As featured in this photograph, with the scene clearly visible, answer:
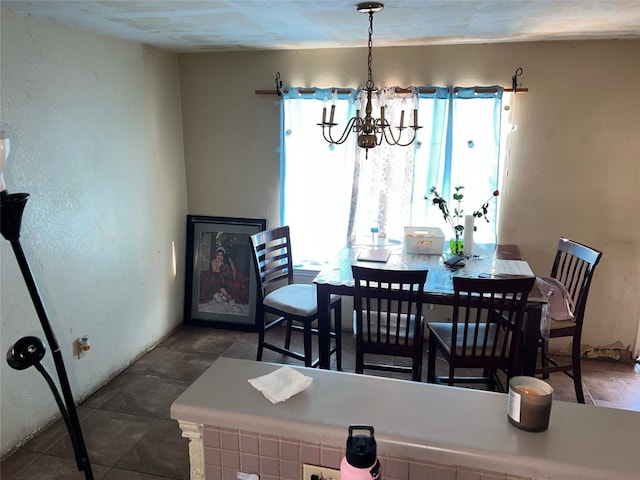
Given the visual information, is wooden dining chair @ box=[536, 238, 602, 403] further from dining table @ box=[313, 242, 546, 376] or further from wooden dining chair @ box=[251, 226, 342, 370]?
wooden dining chair @ box=[251, 226, 342, 370]

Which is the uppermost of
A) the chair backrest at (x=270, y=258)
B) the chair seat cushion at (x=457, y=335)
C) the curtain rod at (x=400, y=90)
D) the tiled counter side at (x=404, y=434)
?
the curtain rod at (x=400, y=90)

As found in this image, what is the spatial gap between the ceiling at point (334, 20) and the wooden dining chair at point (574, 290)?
1.30 metres

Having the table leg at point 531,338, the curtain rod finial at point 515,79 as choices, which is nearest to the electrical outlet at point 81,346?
the table leg at point 531,338

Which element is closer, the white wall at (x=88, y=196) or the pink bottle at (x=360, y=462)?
the pink bottle at (x=360, y=462)

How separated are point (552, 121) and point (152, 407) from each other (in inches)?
128

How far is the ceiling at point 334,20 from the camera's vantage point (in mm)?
2287

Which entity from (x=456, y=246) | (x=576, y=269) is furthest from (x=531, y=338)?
(x=456, y=246)

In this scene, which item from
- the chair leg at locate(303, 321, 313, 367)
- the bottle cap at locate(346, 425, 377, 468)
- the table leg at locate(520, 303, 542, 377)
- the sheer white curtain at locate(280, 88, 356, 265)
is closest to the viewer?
the bottle cap at locate(346, 425, 377, 468)

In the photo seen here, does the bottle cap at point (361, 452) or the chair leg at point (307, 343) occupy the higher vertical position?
the bottle cap at point (361, 452)

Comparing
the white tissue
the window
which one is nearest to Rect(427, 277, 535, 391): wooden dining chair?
the window

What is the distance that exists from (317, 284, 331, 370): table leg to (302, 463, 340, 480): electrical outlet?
1856 mm

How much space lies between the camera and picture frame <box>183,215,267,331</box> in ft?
13.3

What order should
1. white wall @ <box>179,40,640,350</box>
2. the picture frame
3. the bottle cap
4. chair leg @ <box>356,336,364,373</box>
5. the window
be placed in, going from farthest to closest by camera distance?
the picture frame → the window → white wall @ <box>179,40,640,350</box> → chair leg @ <box>356,336,364,373</box> → the bottle cap

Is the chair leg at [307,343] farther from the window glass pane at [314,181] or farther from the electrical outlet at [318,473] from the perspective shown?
the electrical outlet at [318,473]
